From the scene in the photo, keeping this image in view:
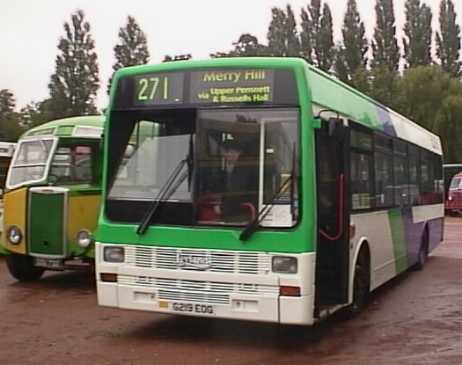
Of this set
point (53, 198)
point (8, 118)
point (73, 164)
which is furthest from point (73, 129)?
point (8, 118)

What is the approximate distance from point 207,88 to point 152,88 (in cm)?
68

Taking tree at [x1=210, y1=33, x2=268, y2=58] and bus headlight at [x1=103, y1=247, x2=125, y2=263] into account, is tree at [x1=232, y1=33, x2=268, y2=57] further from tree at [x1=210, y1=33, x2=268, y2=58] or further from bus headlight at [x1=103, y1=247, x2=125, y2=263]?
bus headlight at [x1=103, y1=247, x2=125, y2=263]

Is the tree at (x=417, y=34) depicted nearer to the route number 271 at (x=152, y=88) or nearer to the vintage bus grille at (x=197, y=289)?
the route number 271 at (x=152, y=88)

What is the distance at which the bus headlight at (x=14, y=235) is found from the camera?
13.5 m

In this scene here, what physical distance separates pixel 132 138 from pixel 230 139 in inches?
49.6

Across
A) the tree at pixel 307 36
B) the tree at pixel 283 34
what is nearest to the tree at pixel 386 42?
the tree at pixel 307 36

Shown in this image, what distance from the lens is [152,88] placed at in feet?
29.2

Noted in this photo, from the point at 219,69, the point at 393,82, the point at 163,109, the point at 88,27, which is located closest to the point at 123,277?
the point at 163,109

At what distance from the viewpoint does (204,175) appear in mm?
8445

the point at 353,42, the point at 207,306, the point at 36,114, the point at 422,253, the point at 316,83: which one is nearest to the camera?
the point at 207,306

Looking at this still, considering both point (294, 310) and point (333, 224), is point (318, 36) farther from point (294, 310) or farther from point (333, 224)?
point (294, 310)

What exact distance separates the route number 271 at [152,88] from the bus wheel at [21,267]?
242 inches

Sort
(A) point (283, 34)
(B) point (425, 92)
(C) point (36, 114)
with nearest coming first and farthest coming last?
1. (B) point (425, 92)
2. (A) point (283, 34)
3. (C) point (36, 114)

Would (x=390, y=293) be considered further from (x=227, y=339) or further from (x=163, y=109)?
(x=163, y=109)
